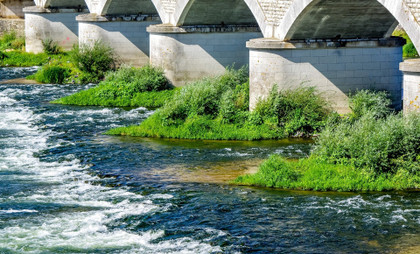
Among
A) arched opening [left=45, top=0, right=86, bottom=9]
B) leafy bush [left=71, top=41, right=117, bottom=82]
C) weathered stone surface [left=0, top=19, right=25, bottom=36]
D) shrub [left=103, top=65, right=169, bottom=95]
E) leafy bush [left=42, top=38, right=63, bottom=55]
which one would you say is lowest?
shrub [left=103, top=65, right=169, bottom=95]

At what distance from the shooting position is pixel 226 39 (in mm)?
28922

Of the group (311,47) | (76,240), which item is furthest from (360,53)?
(76,240)

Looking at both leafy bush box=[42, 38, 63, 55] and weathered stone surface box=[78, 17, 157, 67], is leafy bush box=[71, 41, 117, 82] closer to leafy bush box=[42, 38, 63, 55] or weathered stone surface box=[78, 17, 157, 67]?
weathered stone surface box=[78, 17, 157, 67]

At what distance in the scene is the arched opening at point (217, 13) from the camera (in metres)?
27.3

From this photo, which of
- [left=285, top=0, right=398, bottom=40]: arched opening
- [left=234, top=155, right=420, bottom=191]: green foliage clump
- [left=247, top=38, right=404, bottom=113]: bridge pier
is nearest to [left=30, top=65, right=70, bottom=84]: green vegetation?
[left=247, top=38, right=404, bottom=113]: bridge pier

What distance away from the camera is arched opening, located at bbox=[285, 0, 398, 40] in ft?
65.8

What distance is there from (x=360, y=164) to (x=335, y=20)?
638cm

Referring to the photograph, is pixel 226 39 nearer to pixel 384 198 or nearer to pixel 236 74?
pixel 236 74

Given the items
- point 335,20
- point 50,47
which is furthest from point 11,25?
point 335,20

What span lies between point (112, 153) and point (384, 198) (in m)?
7.62

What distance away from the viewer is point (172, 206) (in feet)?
48.9

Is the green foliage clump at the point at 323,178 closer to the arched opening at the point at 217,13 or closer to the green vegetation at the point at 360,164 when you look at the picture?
the green vegetation at the point at 360,164

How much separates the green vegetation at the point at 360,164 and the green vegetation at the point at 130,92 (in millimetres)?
10949

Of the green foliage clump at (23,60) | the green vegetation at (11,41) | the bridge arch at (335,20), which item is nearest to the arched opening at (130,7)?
the green foliage clump at (23,60)
